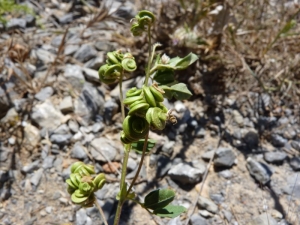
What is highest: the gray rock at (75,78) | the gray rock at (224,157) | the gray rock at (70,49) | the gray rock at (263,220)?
the gray rock at (70,49)

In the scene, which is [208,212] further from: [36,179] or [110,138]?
[36,179]

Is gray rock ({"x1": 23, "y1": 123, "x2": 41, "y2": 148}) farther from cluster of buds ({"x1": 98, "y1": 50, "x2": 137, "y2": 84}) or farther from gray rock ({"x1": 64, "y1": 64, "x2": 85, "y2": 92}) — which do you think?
cluster of buds ({"x1": 98, "y1": 50, "x2": 137, "y2": 84})

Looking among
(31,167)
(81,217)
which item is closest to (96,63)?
(31,167)

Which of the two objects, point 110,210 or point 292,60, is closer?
point 110,210

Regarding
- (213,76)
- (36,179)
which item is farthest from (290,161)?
(36,179)

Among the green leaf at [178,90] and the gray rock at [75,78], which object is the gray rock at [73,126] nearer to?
the gray rock at [75,78]

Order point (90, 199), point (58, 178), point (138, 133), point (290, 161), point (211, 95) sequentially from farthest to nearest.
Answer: point (211, 95), point (290, 161), point (58, 178), point (90, 199), point (138, 133)

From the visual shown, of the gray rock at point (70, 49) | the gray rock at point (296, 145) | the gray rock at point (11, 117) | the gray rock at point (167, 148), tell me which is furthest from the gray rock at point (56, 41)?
the gray rock at point (296, 145)
